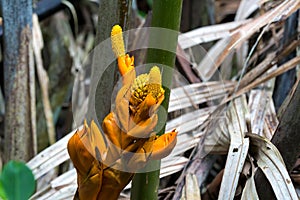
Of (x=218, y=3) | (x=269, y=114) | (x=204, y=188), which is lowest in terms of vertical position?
(x=204, y=188)

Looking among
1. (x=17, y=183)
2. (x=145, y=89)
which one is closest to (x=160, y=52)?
(x=145, y=89)

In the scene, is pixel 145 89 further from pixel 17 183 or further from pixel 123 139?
pixel 17 183

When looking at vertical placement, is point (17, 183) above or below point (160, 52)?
below

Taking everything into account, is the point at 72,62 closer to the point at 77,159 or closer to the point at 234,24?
the point at 234,24

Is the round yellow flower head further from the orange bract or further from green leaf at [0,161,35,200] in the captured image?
green leaf at [0,161,35,200]

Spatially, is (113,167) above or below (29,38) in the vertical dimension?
below

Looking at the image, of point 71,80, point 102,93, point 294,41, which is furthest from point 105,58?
point 71,80
